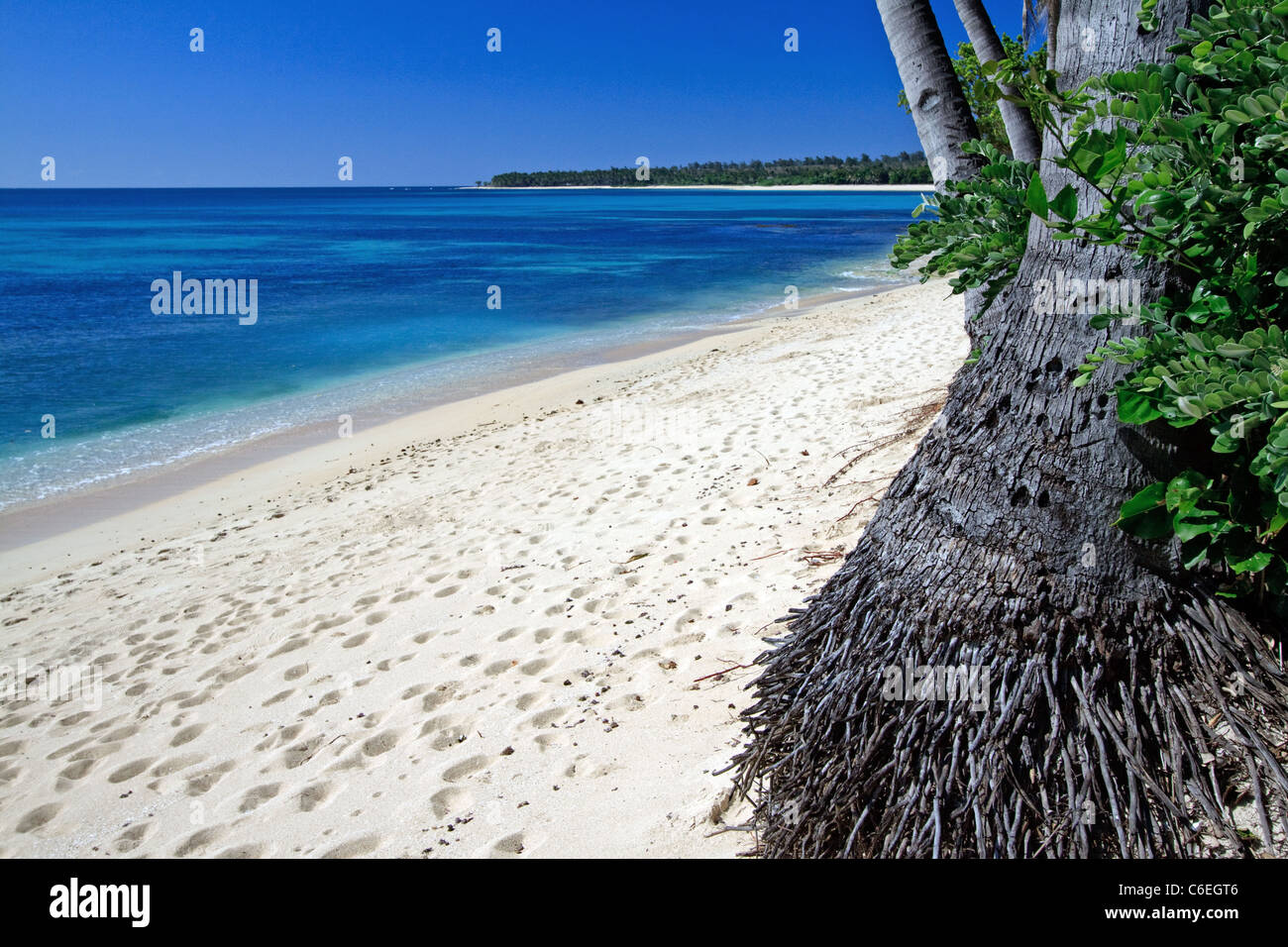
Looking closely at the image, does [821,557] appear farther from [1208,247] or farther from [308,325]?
[308,325]

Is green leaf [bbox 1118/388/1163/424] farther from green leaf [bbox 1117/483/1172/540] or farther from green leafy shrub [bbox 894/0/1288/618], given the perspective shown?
green leaf [bbox 1117/483/1172/540]

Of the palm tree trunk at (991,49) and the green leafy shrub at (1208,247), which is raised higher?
the palm tree trunk at (991,49)

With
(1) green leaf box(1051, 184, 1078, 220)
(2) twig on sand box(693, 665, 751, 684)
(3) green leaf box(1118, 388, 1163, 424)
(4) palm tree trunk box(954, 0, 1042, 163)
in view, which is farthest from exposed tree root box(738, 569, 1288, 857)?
(4) palm tree trunk box(954, 0, 1042, 163)

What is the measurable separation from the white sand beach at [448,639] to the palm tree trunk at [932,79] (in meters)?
2.33

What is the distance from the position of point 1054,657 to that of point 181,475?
37.1 feet

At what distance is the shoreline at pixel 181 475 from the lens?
911cm

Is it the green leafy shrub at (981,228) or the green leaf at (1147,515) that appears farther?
the green leafy shrub at (981,228)

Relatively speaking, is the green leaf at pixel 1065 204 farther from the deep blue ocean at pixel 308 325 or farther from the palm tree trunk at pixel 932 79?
the deep blue ocean at pixel 308 325

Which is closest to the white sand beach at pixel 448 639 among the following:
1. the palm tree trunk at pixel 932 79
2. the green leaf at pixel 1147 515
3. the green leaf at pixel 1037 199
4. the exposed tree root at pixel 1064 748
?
the exposed tree root at pixel 1064 748

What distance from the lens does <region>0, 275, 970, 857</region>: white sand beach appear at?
3271 mm

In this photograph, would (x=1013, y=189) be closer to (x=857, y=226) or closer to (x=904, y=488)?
(x=904, y=488)

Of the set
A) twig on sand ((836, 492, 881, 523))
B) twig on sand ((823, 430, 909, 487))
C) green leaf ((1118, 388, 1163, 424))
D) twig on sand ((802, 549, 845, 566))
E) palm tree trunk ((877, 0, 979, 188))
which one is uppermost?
palm tree trunk ((877, 0, 979, 188))

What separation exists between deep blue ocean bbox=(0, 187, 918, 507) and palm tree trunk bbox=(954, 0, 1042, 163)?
11461 mm
